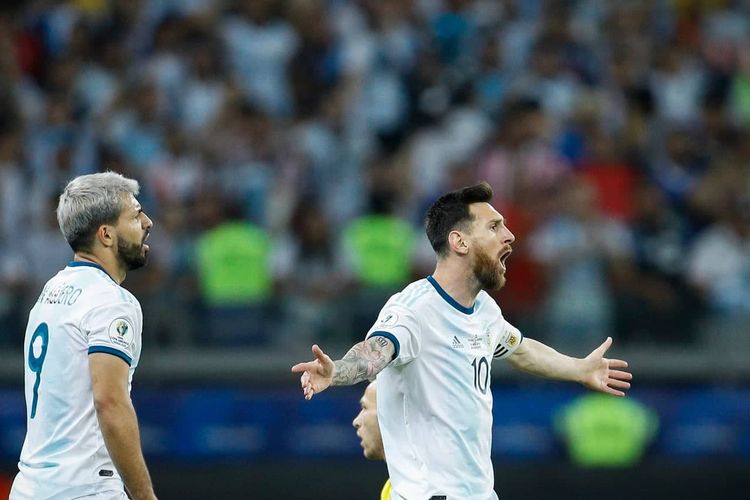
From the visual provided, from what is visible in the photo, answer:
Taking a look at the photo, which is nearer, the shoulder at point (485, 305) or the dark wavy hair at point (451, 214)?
the dark wavy hair at point (451, 214)

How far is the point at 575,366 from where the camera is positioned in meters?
6.60

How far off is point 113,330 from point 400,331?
1210 millimetres

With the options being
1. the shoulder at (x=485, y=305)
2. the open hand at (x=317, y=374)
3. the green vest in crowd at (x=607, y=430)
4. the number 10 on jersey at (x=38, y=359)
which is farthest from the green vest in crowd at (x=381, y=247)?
the open hand at (x=317, y=374)

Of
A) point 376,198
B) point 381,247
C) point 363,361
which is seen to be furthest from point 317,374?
point 376,198

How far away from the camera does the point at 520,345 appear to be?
6668 millimetres

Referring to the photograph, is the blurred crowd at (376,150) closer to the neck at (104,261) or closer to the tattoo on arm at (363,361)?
the neck at (104,261)

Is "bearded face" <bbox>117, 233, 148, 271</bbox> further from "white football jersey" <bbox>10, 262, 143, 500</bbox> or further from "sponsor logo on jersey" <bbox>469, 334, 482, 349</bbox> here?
"sponsor logo on jersey" <bbox>469, 334, 482, 349</bbox>

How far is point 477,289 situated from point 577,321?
207 inches

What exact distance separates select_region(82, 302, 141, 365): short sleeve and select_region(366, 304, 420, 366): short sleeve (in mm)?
1002

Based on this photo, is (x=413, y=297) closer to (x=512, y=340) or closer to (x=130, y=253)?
(x=512, y=340)

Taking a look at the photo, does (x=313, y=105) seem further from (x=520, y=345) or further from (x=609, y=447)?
(x=520, y=345)

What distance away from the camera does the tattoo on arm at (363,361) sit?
550cm

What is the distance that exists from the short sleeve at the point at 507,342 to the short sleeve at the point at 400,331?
668 mm

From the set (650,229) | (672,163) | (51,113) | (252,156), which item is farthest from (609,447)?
(51,113)
